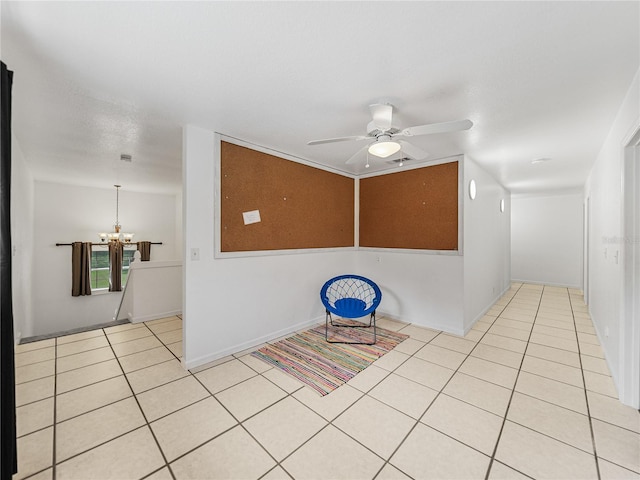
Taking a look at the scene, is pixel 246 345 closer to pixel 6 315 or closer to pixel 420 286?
pixel 6 315

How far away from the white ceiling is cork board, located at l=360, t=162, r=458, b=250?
2.48ft

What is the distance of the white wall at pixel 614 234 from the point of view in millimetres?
2039

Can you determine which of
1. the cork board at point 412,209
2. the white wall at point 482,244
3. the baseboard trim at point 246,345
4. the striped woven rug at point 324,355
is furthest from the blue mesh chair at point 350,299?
the white wall at point 482,244

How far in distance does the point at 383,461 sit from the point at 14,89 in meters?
3.64

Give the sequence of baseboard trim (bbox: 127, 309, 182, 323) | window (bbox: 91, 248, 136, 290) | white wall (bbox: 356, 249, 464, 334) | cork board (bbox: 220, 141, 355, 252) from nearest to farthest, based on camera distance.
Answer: cork board (bbox: 220, 141, 355, 252), white wall (bbox: 356, 249, 464, 334), baseboard trim (bbox: 127, 309, 182, 323), window (bbox: 91, 248, 136, 290)

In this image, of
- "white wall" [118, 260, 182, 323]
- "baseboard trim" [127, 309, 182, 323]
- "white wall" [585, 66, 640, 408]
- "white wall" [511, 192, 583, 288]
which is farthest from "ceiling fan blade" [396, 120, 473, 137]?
"white wall" [511, 192, 583, 288]

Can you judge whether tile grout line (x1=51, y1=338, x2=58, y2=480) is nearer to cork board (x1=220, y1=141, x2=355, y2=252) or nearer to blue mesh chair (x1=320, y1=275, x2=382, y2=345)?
cork board (x1=220, y1=141, x2=355, y2=252)

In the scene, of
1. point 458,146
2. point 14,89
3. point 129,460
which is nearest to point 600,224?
point 458,146

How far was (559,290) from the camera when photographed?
20.4 ft

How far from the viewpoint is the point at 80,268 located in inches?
226

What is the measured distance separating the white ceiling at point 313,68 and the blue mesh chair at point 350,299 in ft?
6.44

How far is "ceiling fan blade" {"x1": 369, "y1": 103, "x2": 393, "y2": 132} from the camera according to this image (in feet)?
6.98

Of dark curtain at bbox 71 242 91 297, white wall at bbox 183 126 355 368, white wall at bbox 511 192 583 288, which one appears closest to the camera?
white wall at bbox 183 126 355 368

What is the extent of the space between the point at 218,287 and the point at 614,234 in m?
3.87
